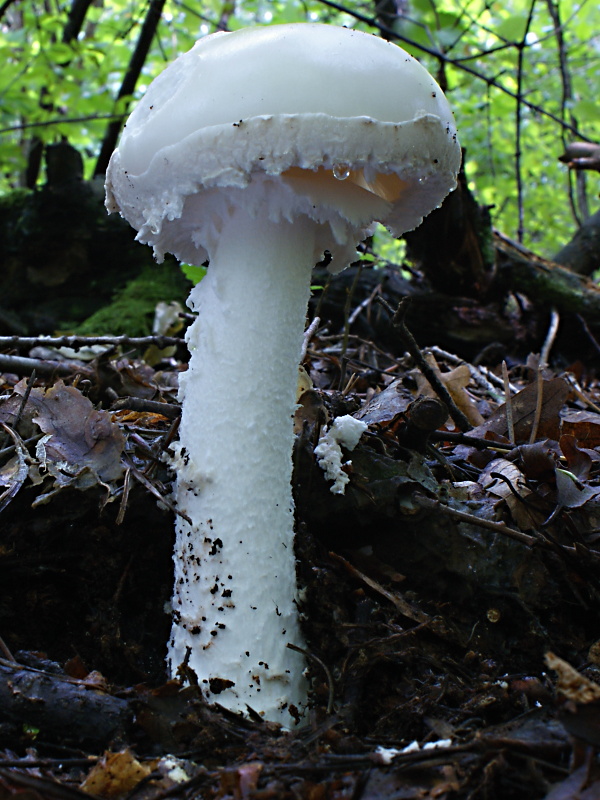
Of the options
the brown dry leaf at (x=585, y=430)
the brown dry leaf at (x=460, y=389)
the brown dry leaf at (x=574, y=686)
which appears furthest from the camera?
the brown dry leaf at (x=460, y=389)

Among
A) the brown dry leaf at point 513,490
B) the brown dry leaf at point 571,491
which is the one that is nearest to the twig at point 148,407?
the brown dry leaf at point 513,490

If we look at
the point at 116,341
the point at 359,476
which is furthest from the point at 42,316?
the point at 359,476

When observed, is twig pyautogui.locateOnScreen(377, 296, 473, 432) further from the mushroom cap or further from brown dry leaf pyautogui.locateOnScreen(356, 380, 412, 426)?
the mushroom cap

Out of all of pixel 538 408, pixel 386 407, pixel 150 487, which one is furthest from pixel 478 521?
pixel 150 487

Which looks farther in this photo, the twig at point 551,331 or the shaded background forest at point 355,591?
the twig at point 551,331

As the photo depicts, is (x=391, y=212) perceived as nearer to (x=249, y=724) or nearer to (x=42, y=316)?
(x=249, y=724)

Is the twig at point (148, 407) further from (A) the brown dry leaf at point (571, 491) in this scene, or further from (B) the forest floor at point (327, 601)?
(A) the brown dry leaf at point (571, 491)

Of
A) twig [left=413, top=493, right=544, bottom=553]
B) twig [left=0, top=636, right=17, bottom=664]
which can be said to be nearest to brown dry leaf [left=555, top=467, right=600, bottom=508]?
twig [left=413, top=493, right=544, bottom=553]
